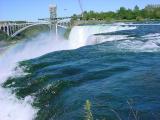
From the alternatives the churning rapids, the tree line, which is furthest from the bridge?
the churning rapids

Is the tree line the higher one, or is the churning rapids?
the churning rapids

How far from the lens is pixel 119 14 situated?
310ft

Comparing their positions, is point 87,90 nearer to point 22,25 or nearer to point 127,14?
point 22,25

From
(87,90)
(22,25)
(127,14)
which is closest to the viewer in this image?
(87,90)

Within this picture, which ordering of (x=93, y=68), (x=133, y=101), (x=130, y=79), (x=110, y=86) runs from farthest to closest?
1. (x=93, y=68)
2. (x=130, y=79)
3. (x=110, y=86)
4. (x=133, y=101)

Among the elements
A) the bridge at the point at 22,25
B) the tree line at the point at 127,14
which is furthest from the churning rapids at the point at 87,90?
the tree line at the point at 127,14

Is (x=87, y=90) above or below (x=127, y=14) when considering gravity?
above

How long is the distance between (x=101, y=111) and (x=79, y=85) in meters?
3.44

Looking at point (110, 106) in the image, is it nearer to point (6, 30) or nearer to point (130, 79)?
point (130, 79)

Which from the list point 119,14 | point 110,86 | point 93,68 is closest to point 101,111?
point 110,86

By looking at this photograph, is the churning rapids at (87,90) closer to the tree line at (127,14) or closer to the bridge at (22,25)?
the bridge at (22,25)

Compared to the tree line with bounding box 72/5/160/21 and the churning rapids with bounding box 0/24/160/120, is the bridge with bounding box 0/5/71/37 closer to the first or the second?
the tree line with bounding box 72/5/160/21

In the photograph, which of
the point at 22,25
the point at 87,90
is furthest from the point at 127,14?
the point at 87,90

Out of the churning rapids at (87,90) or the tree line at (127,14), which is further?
the tree line at (127,14)
